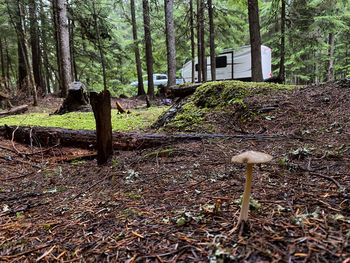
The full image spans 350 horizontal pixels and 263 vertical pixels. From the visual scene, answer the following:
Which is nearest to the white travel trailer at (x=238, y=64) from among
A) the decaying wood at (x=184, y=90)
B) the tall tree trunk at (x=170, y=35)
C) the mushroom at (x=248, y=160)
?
the tall tree trunk at (x=170, y=35)

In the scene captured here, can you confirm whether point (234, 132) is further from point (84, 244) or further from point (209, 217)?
point (84, 244)

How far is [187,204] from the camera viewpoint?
184 centimetres

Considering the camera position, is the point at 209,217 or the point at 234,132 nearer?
the point at 209,217

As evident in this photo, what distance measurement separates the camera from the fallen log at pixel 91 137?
3.74m

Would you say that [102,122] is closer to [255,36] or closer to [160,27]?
[255,36]

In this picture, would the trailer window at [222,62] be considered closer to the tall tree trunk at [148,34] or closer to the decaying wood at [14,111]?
the tall tree trunk at [148,34]

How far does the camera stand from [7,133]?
16.2 feet

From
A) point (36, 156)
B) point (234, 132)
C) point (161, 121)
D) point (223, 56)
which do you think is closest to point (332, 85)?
point (234, 132)

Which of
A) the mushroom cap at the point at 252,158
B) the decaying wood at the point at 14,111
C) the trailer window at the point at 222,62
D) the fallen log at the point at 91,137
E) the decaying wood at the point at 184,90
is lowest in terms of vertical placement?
the fallen log at the point at 91,137

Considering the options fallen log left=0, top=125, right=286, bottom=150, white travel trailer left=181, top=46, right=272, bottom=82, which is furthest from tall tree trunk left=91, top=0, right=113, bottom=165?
white travel trailer left=181, top=46, right=272, bottom=82

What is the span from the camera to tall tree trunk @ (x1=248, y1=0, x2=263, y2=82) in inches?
305

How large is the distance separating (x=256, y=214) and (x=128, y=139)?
9.71 ft

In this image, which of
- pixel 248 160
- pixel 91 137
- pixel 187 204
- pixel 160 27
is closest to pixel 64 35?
pixel 160 27

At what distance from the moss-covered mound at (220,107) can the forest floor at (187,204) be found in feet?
3.48
